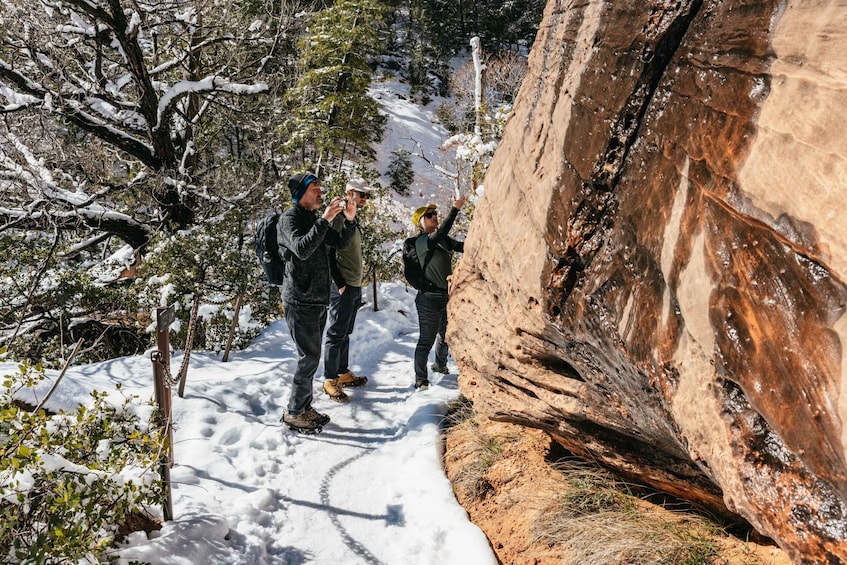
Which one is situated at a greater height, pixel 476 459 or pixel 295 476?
pixel 476 459

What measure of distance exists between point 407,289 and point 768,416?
8586 mm

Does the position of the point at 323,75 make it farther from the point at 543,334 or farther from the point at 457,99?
→ the point at 457,99

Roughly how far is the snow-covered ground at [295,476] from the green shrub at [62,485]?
267 millimetres

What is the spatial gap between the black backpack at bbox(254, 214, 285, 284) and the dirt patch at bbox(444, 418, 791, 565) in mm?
1859

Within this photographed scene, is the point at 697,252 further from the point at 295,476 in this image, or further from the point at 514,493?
the point at 295,476

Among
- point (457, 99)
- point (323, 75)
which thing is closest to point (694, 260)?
point (323, 75)

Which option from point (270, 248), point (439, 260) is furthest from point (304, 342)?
point (439, 260)

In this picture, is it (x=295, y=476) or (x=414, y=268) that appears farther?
(x=414, y=268)

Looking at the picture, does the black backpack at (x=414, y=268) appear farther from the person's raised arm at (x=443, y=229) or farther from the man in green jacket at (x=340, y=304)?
the man in green jacket at (x=340, y=304)

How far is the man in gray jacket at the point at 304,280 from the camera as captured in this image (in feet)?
11.7

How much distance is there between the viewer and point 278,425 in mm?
3924

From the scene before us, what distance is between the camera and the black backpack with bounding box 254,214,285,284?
12.3 ft

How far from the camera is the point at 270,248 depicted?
3793 millimetres

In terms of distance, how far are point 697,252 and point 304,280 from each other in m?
2.85
